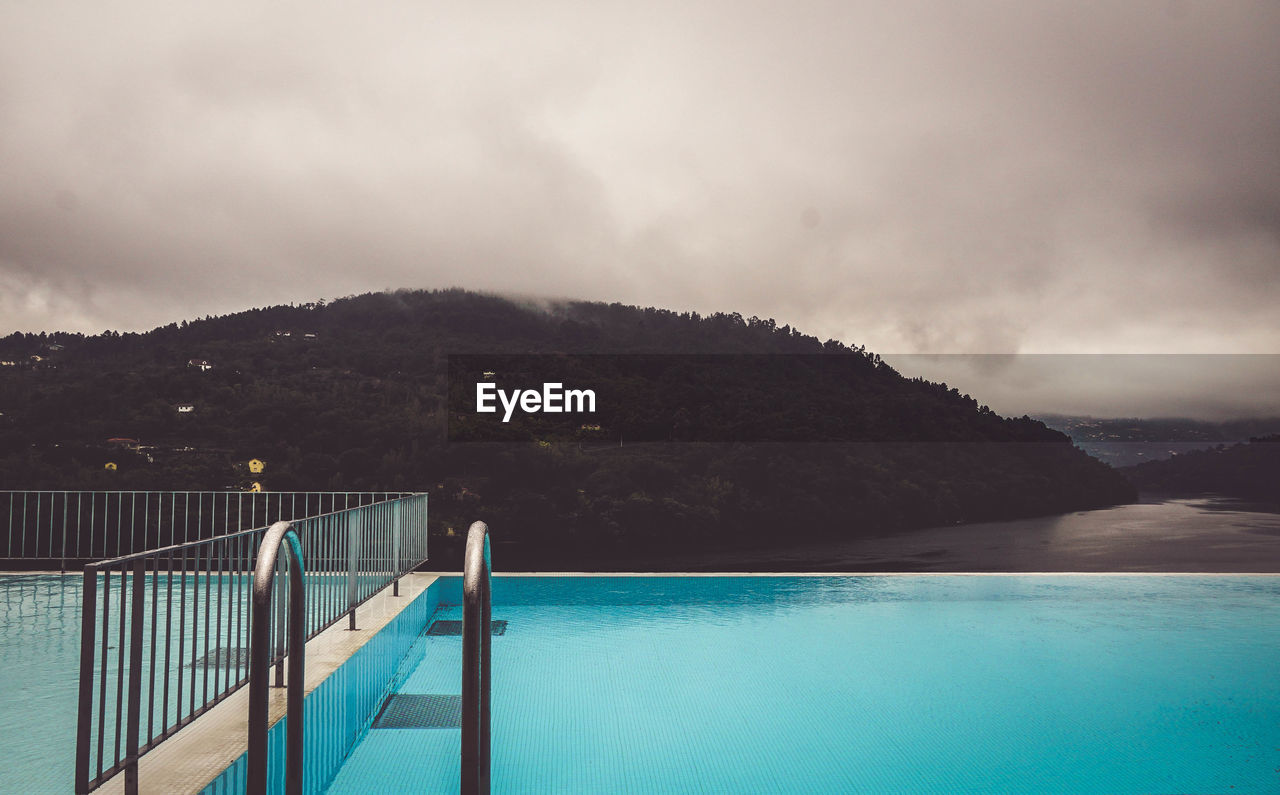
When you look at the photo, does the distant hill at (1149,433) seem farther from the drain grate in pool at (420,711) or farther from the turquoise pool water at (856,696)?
the drain grate in pool at (420,711)

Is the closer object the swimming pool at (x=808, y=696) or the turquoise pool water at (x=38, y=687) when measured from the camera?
the turquoise pool water at (x=38, y=687)

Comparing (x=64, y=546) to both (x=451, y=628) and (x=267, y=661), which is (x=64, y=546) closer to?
(x=451, y=628)

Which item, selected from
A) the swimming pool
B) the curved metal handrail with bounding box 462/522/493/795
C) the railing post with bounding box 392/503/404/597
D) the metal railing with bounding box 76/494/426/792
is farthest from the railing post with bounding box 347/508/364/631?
the curved metal handrail with bounding box 462/522/493/795

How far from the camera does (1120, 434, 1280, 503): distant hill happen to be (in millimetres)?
39906

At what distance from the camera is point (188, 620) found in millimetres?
4383

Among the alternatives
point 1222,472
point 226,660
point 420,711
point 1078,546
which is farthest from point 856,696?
point 1222,472

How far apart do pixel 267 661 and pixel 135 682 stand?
27 centimetres

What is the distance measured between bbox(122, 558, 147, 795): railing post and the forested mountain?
820 inches

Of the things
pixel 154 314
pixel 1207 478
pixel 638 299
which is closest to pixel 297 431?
pixel 154 314

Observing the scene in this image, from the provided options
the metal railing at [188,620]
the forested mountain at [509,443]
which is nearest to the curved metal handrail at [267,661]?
the metal railing at [188,620]

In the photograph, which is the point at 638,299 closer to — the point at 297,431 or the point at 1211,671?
the point at 297,431

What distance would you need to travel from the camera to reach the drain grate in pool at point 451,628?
5.46 metres

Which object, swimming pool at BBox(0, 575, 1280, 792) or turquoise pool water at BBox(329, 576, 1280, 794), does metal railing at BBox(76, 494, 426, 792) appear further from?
turquoise pool water at BBox(329, 576, 1280, 794)

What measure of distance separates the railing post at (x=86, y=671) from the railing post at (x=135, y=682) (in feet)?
0.50
